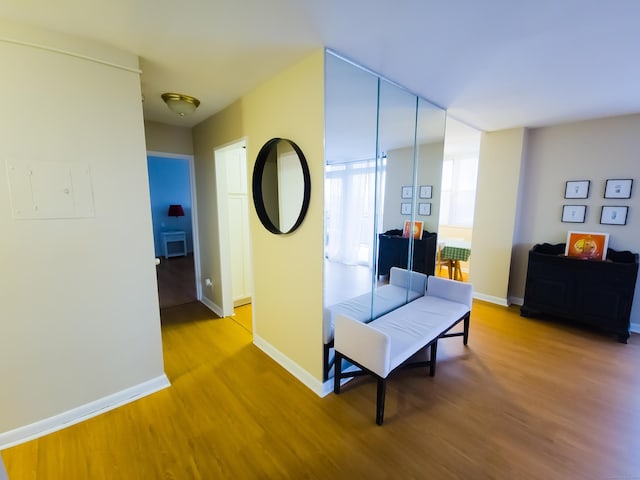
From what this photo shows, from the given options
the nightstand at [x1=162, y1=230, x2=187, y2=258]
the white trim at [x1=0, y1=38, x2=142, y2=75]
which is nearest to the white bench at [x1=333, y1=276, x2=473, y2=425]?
the white trim at [x1=0, y1=38, x2=142, y2=75]

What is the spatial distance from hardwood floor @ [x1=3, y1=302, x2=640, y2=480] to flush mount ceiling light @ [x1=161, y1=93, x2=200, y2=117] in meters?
2.31

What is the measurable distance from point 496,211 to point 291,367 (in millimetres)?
3346

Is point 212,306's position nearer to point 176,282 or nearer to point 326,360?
point 176,282

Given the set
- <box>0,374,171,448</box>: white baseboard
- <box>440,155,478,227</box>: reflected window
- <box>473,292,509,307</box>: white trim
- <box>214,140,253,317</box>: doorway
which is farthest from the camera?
<box>440,155,478,227</box>: reflected window

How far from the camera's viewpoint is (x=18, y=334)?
1.56m

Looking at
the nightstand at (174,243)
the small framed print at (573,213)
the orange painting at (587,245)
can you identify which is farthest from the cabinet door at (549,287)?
the nightstand at (174,243)

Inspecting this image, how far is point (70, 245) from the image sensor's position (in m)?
1.65

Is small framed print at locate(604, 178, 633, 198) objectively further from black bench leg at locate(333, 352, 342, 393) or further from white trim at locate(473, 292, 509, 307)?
black bench leg at locate(333, 352, 342, 393)

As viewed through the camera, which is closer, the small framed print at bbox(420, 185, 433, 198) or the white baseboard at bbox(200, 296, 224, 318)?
the small framed print at bbox(420, 185, 433, 198)

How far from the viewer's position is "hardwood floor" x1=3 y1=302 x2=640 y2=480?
4.80ft

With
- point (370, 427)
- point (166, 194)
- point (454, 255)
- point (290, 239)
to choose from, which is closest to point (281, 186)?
point (290, 239)

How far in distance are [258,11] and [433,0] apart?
2.76 ft

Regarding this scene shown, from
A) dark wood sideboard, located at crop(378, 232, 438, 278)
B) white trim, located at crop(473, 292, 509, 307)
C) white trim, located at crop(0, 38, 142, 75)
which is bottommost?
white trim, located at crop(473, 292, 509, 307)

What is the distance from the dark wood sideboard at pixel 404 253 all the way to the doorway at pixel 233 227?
162 cm
